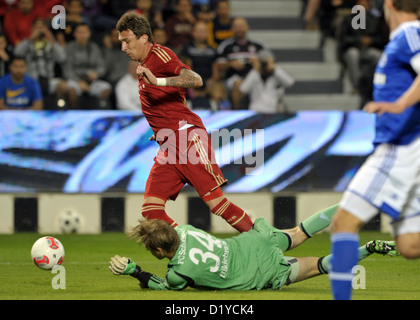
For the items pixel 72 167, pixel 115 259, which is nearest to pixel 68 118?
pixel 72 167

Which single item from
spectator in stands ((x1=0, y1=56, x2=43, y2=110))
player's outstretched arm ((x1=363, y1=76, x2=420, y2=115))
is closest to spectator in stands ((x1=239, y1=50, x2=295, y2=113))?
spectator in stands ((x1=0, y1=56, x2=43, y2=110))

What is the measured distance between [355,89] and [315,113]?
2.95 metres

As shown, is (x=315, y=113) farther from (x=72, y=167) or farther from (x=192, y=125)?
(x=192, y=125)

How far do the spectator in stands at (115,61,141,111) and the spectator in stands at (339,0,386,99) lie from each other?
151 inches

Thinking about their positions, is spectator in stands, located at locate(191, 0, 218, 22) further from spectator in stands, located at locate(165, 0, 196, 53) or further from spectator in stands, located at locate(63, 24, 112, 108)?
spectator in stands, located at locate(63, 24, 112, 108)

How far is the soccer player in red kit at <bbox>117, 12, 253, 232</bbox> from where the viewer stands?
693 cm

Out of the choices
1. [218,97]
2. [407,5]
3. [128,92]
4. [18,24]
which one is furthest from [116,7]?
[407,5]

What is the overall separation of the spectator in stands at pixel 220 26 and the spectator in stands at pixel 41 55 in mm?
2787

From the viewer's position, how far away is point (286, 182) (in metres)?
10.8

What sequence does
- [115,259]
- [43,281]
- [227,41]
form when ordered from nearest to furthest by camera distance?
[115,259] < [43,281] < [227,41]

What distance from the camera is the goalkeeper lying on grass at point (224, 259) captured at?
18.9 ft

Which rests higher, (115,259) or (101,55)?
(101,55)

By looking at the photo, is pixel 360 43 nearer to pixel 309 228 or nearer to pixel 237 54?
pixel 237 54
